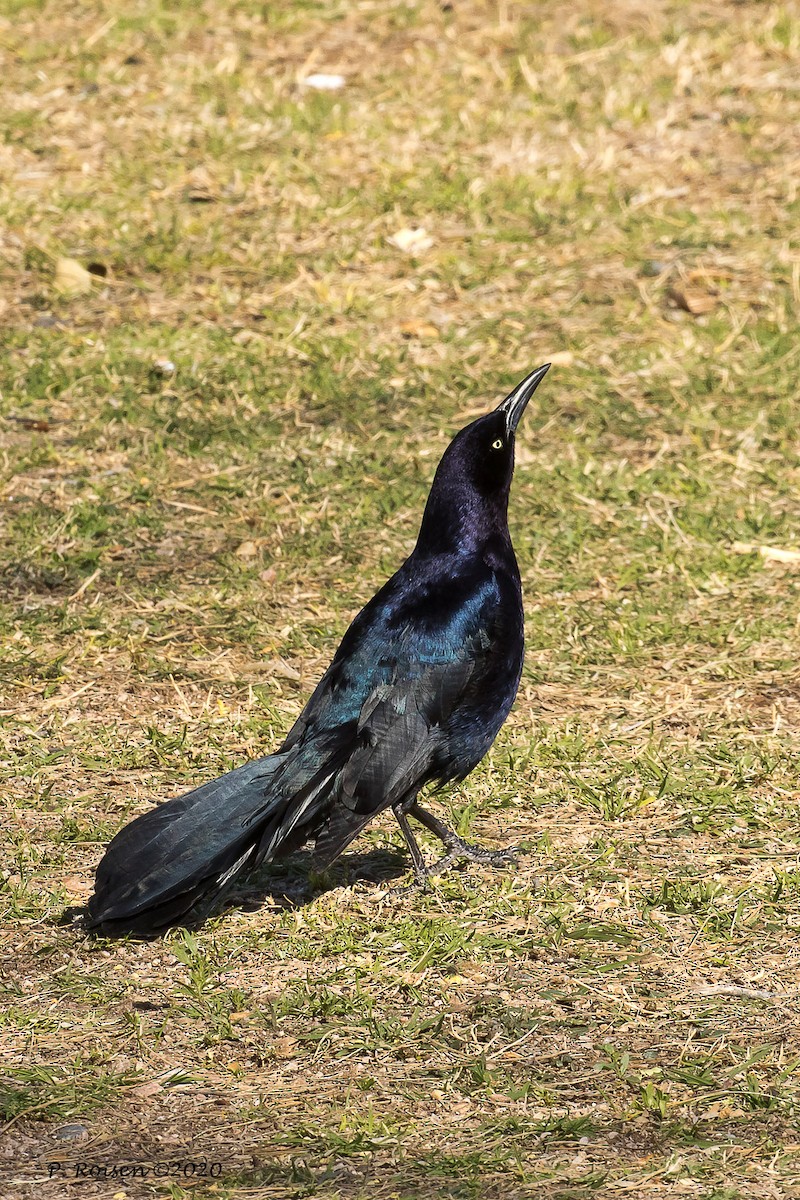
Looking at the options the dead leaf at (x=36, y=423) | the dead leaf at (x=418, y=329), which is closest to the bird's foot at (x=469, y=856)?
the dead leaf at (x=36, y=423)

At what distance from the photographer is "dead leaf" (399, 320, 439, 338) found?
809 cm

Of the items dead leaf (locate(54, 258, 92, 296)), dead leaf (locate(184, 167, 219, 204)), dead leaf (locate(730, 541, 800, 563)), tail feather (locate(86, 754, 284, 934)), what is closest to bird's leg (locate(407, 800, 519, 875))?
tail feather (locate(86, 754, 284, 934))

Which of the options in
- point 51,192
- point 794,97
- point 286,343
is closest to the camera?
point 286,343

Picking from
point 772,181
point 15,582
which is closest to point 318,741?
point 15,582

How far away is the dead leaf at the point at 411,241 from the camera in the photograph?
868 cm

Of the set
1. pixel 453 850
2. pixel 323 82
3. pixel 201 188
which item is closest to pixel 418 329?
pixel 201 188

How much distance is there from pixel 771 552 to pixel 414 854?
98.3 inches

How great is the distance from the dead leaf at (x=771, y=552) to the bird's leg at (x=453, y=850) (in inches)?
87.5

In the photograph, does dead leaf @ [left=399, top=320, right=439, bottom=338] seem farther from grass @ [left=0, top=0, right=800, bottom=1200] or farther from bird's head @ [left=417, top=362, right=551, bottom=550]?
bird's head @ [left=417, top=362, right=551, bottom=550]

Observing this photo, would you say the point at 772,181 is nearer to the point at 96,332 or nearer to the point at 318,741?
the point at 96,332

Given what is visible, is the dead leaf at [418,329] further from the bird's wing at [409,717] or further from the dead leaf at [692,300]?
the bird's wing at [409,717]

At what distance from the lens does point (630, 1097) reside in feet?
12.1

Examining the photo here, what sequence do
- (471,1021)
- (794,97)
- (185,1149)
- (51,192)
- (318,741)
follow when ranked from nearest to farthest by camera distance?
(185,1149) < (471,1021) < (318,741) < (51,192) < (794,97)

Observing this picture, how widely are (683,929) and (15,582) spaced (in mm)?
3005
